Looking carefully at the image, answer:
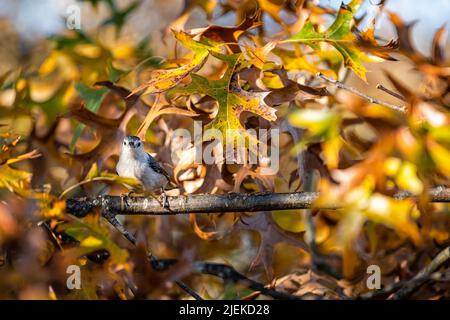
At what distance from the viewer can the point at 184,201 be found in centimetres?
219

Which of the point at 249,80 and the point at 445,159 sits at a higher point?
the point at 445,159

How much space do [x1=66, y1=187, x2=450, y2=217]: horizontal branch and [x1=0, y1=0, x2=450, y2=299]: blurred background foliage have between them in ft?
0.35

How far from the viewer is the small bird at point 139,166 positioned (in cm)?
313

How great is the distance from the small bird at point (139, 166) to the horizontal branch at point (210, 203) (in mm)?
822

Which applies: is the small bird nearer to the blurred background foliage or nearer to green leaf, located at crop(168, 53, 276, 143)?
the blurred background foliage

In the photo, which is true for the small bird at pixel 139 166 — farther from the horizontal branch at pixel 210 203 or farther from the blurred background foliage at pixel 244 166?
the horizontal branch at pixel 210 203

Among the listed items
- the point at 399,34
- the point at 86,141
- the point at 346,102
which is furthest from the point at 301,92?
the point at 86,141

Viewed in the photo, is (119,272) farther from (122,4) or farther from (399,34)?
(122,4)

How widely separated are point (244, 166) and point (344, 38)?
1.88 ft

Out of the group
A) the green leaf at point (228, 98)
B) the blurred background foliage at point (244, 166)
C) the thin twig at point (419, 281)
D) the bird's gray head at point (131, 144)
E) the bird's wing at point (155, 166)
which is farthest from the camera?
the bird's gray head at point (131, 144)

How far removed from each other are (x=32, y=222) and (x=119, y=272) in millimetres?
312

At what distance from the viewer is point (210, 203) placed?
2154 millimetres

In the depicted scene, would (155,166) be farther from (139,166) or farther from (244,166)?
(244,166)

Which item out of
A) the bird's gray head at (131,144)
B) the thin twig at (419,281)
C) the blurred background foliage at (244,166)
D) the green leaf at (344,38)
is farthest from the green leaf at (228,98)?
the bird's gray head at (131,144)
